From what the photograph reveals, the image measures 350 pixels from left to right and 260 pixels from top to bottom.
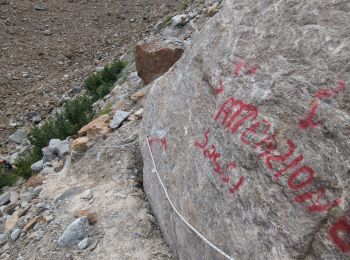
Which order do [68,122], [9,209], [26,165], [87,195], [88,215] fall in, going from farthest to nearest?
1. [68,122]
2. [26,165]
3. [9,209]
4. [87,195]
5. [88,215]

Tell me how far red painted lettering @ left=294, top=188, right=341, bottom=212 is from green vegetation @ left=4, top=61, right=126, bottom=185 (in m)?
5.06

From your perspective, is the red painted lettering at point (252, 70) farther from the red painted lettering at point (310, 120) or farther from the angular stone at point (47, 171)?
the angular stone at point (47, 171)

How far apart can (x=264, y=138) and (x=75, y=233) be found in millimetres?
A: 2270

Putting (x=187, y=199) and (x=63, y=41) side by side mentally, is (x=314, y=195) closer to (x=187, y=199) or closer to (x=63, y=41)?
(x=187, y=199)

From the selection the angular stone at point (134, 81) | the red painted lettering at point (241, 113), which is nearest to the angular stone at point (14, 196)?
the angular stone at point (134, 81)

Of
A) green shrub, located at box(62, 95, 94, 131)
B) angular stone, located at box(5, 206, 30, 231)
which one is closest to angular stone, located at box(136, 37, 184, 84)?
green shrub, located at box(62, 95, 94, 131)

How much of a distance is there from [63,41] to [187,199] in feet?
42.4

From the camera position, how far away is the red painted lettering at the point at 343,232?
2176 millimetres

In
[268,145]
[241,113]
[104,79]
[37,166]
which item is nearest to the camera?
[268,145]

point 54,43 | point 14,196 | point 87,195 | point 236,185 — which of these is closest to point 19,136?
point 14,196

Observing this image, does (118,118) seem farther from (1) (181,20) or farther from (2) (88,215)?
(1) (181,20)

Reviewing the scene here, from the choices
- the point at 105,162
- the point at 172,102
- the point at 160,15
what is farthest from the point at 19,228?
the point at 160,15

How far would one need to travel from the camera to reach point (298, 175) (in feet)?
8.14

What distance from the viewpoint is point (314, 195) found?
7.77 feet
